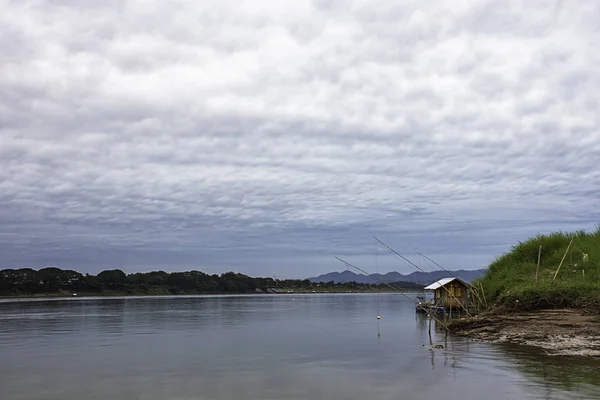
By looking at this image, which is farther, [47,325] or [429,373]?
[47,325]

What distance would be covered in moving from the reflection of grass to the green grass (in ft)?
14.7

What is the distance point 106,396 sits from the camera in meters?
18.2

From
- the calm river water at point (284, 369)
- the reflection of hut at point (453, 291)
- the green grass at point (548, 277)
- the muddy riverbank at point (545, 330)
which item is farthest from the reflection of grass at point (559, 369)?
the reflection of hut at point (453, 291)

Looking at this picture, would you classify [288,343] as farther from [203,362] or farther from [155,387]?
[155,387]

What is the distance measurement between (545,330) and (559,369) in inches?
248

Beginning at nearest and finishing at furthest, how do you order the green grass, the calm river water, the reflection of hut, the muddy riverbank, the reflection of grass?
the reflection of grass, the calm river water, the muddy riverbank, the green grass, the reflection of hut

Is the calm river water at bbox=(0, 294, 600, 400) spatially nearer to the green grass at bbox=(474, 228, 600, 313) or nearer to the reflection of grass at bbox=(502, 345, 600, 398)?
the reflection of grass at bbox=(502, 345, 600, 398)

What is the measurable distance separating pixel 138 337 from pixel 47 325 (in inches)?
650

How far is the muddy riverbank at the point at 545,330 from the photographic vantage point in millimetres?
23411

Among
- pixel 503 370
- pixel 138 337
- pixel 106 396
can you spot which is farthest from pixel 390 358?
pixel 138 337

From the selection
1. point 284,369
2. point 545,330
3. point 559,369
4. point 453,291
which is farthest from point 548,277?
point 284,369

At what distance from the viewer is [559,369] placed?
65.5ft

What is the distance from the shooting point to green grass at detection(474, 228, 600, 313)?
27.7 metres

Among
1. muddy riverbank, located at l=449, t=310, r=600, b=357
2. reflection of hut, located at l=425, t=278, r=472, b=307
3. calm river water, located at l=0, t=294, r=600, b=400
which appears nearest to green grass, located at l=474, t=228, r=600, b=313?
muddy riverbank, located at l=449, t=310, r=600, b=357
